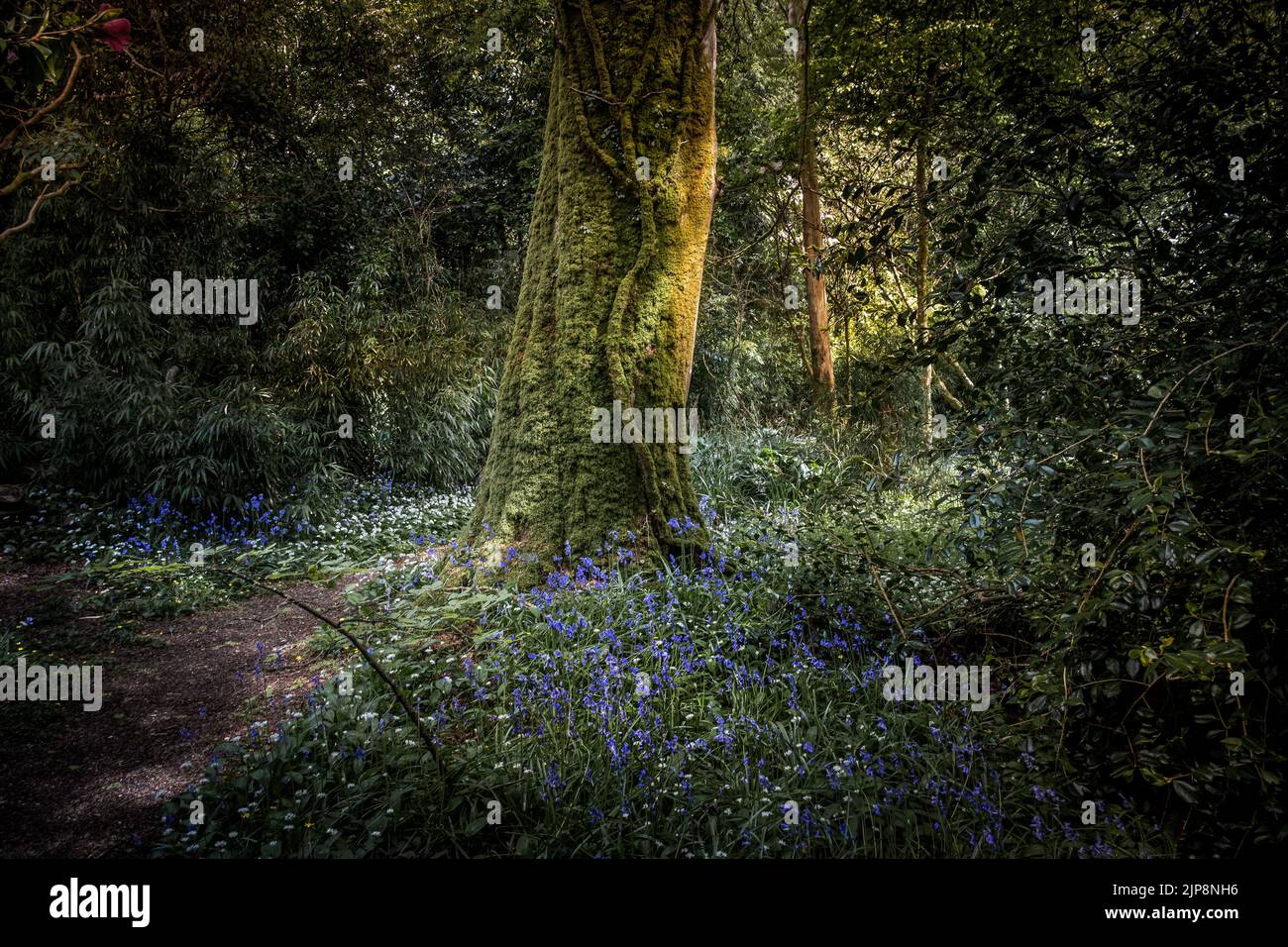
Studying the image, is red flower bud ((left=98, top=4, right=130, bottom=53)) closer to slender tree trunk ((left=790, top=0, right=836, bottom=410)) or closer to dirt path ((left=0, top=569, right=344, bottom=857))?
dirt path ((left=0, top=569, right=344, bottom=857))

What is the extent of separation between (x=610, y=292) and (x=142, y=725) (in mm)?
3009

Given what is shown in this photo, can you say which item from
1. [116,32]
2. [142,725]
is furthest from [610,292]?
[142,725]

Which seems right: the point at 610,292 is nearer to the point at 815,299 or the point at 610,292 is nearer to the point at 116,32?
the point at 116,32

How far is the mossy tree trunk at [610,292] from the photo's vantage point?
3752mm

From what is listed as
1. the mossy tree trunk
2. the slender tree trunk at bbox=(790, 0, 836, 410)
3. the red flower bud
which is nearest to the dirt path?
the mossy tree trunk

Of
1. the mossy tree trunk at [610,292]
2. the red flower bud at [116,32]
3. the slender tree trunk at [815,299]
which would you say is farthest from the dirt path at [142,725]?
the slender tree trunk at [815,299]

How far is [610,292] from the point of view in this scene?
3.89 meters

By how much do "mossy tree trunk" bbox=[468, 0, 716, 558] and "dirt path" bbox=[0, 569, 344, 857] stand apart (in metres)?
1.24

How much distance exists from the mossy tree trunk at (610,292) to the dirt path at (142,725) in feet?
4.07

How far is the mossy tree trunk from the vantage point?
375 cm

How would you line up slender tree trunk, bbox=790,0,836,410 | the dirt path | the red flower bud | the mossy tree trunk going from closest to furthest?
Result: the red flower bud
the dirt path
the mossy tree trunk
slender tree trunk, bbox=790,0,836,410

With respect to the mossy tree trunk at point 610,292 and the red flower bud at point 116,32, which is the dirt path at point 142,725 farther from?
the red flower bud at point 116,32

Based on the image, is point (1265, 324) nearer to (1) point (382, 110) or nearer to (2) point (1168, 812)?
(2) point (1168, 812)

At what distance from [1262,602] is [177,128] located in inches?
371
